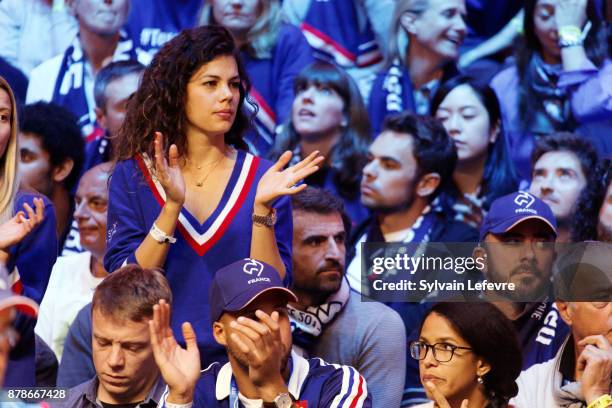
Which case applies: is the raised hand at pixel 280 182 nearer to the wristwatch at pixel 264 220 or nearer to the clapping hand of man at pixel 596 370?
the wristwatch at pixel 264 220

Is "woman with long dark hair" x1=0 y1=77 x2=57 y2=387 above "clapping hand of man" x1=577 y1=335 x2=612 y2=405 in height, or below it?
above

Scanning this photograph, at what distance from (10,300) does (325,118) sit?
2674 mm

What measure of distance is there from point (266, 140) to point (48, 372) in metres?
1.44

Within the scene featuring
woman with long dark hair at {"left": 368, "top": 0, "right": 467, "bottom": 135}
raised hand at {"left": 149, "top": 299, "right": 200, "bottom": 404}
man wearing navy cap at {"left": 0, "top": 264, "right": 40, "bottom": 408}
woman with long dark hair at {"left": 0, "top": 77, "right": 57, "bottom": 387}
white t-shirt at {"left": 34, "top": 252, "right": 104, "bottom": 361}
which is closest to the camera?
man wearing navy cap at {"left": 0, "top": 264, "right": 40, "bottom": 408}

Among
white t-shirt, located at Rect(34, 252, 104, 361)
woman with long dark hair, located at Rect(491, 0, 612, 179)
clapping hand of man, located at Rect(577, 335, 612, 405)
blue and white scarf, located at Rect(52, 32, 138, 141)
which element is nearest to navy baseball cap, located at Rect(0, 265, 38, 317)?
white t-shirt, located at Rect(34, 252, 104, 361)

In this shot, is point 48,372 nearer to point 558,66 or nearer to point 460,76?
point 460,76

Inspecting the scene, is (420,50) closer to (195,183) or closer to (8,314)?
(195,183)

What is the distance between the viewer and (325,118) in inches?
215

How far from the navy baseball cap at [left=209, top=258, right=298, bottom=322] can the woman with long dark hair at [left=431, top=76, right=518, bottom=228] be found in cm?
192

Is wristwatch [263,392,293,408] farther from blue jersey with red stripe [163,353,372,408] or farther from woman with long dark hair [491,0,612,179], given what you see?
woman with long dark hair [491,0,612,179]

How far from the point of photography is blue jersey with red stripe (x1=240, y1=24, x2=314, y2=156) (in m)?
5.43

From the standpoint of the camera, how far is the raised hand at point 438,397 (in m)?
3.65

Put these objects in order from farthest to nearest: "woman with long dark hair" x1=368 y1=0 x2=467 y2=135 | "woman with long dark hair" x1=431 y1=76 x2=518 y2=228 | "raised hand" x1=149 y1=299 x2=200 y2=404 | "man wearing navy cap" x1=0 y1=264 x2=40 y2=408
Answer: "woman with long dark hair" x1=368 y1=0 x2=467 y2=135 < "woman with long dark hair" x1=431 y1=76 x2=518 y2=228 < "raised hand" x1=149 y1=299 x2=200 y2=404 < "man wearing navy cap" x1=0 y1=264 x2=40 y2=408

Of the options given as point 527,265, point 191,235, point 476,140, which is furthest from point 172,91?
point 476,140
